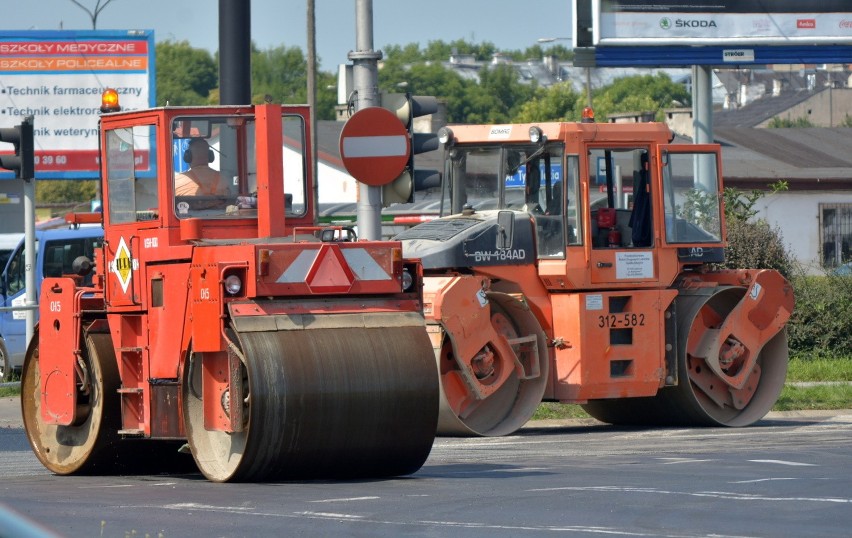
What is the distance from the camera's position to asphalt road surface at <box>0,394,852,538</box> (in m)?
8.35

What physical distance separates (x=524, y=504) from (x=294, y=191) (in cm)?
344

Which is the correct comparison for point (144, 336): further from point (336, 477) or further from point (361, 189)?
point (361, 189)

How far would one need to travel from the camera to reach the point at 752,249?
2286 centimetres

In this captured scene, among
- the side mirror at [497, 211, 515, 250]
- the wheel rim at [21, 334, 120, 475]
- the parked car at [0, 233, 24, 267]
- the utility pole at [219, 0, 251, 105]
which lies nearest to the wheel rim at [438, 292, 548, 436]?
the side mirror at [497, 211, 515, 250]

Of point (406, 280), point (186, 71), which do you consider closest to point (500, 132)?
point (406, 280)

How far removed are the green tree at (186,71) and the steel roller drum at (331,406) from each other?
4301 inches

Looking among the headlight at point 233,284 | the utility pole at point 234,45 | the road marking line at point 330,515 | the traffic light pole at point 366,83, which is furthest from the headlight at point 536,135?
the road marking line at point 330,515

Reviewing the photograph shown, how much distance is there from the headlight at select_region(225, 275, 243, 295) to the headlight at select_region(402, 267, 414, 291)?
1184mm

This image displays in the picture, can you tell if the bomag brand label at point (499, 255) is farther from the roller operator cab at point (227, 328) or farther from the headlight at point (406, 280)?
the headlight at point (406, 280)

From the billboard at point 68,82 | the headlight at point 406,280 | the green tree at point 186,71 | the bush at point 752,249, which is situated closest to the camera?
the headlight at point 406,280

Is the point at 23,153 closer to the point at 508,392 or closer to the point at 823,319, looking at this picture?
the point at 508,392

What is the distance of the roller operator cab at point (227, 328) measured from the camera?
33.2 feet

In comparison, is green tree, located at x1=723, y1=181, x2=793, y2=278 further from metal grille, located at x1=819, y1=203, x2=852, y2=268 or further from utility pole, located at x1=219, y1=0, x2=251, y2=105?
metal grille, located at x1=819, y1=203, x2=852, y2=268

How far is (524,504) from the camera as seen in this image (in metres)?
9.34
